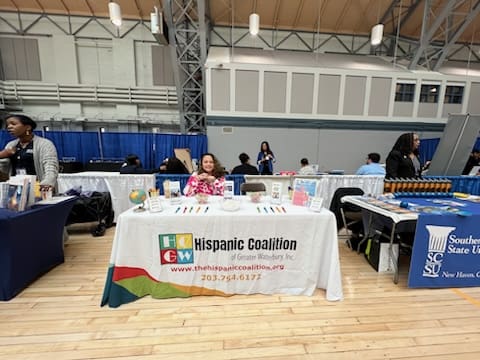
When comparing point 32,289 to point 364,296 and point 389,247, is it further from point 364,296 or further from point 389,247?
point 389,247

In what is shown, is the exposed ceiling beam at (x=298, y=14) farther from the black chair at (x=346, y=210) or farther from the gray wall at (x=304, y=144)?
the black chair at (x=346, y=210)

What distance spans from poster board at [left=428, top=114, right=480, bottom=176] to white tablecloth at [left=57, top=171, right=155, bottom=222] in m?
5.84

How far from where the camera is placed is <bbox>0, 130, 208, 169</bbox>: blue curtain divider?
815 cm

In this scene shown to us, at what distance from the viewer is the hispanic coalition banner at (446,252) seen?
6.80 ft

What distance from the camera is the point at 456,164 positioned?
452 cm

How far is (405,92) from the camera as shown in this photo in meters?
8.09

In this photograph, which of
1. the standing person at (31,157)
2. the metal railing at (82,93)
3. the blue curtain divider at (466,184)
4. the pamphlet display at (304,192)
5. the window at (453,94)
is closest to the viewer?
the pamphlet display at (304,192)

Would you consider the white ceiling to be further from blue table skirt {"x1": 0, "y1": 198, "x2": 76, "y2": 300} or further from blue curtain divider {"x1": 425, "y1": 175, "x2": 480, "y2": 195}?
blue table skirt {"x1": 0, "y1": 198, "x2": 76, "y2": 300}

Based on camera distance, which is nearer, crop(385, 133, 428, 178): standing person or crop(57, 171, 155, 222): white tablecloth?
crop(385, 133, 428, 178): standing person

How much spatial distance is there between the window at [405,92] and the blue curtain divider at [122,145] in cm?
728

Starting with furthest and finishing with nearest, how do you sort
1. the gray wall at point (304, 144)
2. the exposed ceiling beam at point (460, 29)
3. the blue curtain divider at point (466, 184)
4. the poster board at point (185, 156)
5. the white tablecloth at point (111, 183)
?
the gray wall at point (304, 144) → the poster board at point (185, 156) → the exposed ceiling beam at point (460, 29) → the blue curtain divider at point (466, 184) → the white tablecloth at point (111, 183)

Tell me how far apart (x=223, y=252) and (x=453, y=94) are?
11.1 m

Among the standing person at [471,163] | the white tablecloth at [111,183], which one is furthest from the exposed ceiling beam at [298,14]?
the white tablecloth at [111,183]

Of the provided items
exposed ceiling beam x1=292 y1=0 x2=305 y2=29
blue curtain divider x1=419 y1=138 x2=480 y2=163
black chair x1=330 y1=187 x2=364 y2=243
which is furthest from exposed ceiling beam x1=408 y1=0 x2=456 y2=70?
black chair x1=330 y1=187 x2=364 y2=243
